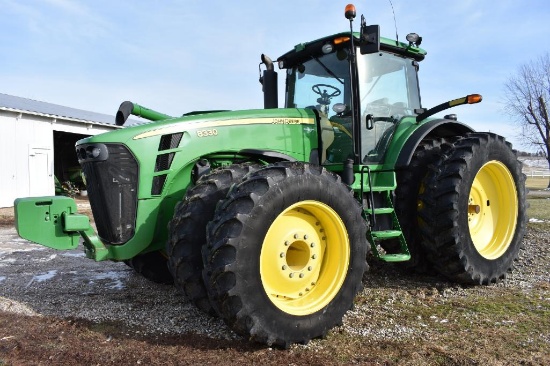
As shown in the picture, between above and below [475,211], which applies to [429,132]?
above

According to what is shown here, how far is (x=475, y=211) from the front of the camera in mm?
5078

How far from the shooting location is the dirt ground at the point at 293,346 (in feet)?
10.2

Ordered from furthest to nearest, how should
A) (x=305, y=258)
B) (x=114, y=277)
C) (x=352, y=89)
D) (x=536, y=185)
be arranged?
(x=536, y=185)
(x=114, y=277)
(x=352, y=89)
(x=305, y=258)

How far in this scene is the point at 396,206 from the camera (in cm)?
495

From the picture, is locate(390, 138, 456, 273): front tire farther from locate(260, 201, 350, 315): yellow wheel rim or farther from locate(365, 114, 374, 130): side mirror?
locate(260, 201, 350, 315): yellow wheel rim

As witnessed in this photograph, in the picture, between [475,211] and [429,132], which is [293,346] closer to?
[475,211]

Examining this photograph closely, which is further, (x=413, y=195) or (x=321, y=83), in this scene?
(x=321, y=83)

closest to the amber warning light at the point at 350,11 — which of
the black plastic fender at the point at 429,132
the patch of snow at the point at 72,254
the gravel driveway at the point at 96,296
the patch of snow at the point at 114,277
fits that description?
the black plastic fender at the point at 429,132

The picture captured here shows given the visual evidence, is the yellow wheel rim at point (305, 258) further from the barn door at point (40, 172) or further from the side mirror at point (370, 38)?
the barn door at point (40, 172)

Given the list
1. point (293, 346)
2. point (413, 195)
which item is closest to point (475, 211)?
point (413, 195)

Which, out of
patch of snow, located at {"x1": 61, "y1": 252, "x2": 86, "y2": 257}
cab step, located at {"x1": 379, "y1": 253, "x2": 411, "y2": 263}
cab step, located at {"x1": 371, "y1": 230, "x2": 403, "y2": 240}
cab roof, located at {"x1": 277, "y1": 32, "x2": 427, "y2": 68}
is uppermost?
cab roof, located at {"x1": 277, "y1": 32, "x2": 427, "y2": 68}

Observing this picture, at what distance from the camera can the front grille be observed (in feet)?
12.2

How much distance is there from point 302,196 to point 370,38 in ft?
5.63

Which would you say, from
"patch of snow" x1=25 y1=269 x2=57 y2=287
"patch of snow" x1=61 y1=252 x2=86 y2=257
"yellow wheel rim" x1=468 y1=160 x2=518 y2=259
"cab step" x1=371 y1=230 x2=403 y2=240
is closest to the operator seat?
"cab step" x1=371 y1=230 x2=403 y2=240
